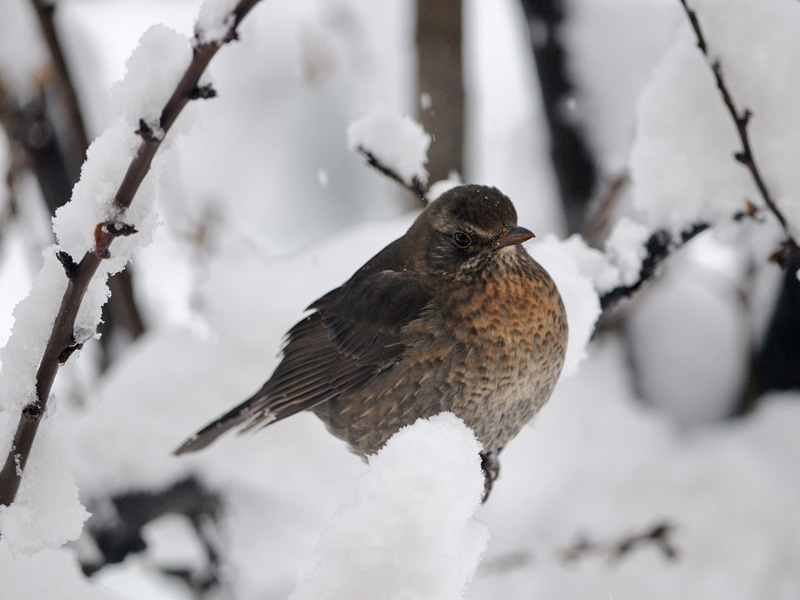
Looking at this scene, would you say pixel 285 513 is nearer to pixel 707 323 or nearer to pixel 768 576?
pixel 768 576

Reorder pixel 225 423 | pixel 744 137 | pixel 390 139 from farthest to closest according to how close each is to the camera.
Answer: pixel 225 423, pixel 390 139, pixel 744 137

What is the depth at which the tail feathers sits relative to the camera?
6.89ft

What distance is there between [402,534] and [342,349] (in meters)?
0.97

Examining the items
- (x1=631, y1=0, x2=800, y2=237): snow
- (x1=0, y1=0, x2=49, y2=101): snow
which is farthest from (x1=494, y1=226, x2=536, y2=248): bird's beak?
(x1=0, y1=0, x2=49, y2=101): snow

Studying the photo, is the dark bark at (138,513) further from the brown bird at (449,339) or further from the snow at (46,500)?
the snow at (46,500)

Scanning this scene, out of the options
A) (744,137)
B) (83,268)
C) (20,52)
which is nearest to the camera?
(83,268)

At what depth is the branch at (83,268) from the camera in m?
0.94

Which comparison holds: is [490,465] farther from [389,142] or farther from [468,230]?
[389,142]

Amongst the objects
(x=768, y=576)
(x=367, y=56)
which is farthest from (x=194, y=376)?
(x=367, y=56)

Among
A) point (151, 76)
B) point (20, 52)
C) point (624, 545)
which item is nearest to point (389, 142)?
point (151, 76)

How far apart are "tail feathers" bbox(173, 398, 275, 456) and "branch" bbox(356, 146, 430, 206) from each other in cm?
79

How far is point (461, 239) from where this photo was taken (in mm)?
1845

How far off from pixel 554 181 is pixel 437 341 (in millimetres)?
2793

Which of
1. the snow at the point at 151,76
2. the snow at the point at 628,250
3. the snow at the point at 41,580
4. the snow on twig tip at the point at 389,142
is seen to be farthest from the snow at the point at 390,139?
the snow at the point at 41,580
